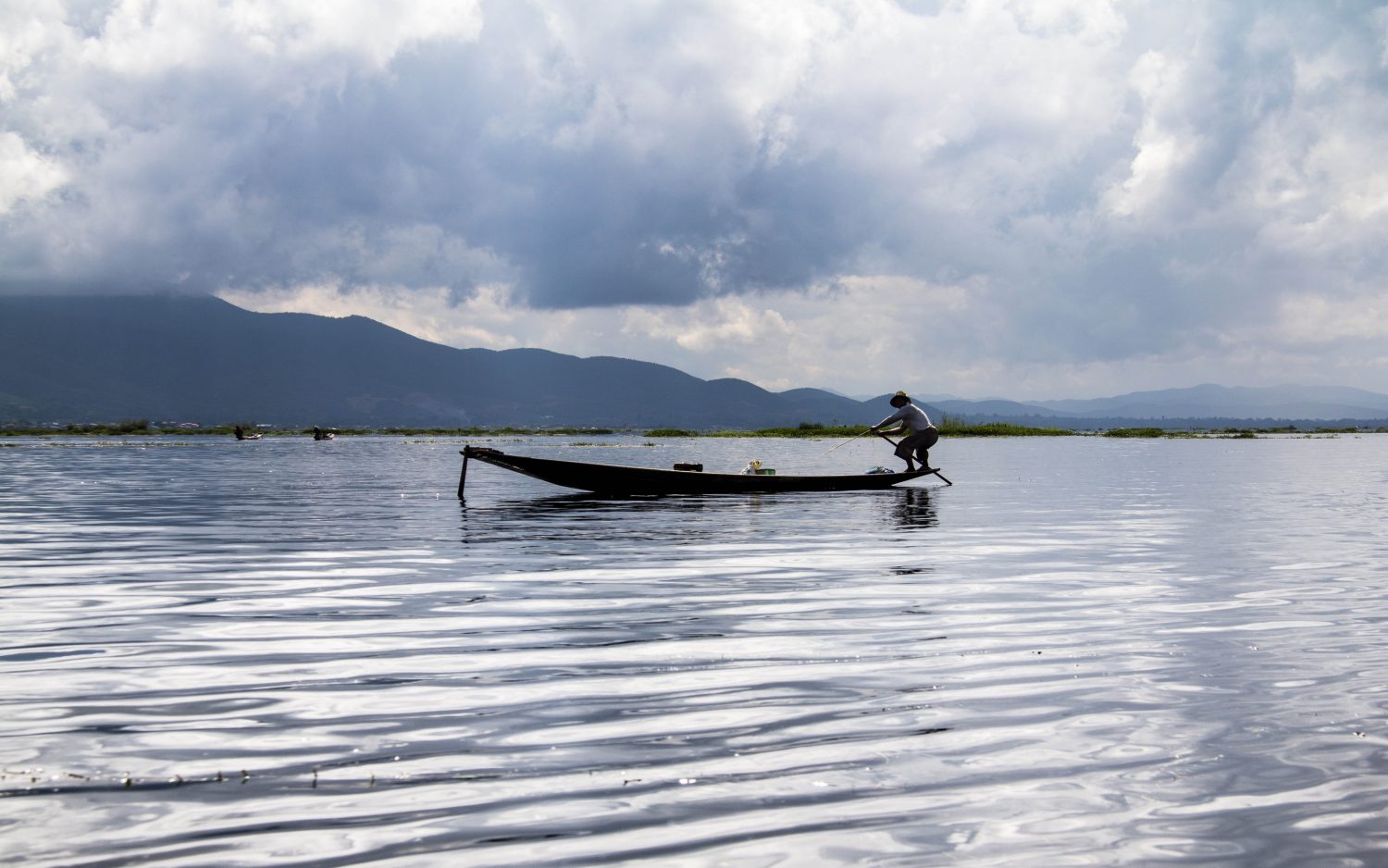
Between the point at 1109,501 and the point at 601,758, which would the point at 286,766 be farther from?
the point at 1109,501

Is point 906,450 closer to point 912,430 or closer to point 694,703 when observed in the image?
point 912,430

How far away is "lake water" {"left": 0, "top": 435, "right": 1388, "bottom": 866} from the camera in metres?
5.71

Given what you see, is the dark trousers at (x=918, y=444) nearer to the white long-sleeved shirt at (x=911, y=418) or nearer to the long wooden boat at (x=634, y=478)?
the white long-sleeved shirt at (x=911, y=418)

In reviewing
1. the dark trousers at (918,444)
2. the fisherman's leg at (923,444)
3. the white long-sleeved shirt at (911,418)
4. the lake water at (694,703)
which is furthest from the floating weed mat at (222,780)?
the fisherman's leg at (923,444)

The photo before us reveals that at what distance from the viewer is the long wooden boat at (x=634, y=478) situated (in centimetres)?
3195

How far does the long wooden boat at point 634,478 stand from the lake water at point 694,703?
38.5 feet

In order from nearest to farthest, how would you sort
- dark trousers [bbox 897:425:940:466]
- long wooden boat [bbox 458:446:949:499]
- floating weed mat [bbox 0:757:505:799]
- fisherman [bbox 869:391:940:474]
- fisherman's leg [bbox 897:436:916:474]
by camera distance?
floating weed mat [bbox 0:757:505:799] < long wooden boat [bbox 458:446:949:499] < fisherman [bbox 869:391:940:474] < fisherman's leg [bbox 897:436:916:474] < dark trousers [bbox 897:425:940:466]

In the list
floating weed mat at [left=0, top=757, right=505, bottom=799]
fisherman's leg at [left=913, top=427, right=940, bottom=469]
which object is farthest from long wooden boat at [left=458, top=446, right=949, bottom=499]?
floating weed mat at [left=0, top=757, right=505, bottom=799]

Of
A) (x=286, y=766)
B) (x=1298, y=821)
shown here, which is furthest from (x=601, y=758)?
(x=1298, y=821)

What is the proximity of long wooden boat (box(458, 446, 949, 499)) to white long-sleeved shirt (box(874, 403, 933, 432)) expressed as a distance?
341 cm

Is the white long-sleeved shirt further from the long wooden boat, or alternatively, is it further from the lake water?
the lake water

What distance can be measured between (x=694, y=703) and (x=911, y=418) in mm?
29956

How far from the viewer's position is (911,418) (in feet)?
122

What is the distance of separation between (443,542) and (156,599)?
7.17m
